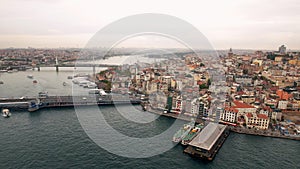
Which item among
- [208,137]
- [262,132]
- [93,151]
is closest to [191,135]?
[208,137]

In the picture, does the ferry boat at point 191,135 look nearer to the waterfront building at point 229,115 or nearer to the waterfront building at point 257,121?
the waterfront building at point 229,115

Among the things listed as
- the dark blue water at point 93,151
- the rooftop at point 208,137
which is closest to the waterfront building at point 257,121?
the dark blue water at point 93,151

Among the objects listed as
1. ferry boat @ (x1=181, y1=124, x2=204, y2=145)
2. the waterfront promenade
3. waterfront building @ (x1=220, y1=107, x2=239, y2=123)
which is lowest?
the waterfront promenade

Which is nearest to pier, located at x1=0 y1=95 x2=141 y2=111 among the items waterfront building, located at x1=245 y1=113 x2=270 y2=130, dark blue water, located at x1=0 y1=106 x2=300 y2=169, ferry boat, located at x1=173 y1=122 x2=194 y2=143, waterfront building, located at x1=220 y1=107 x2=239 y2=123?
dark blue water, located at x1=0 y1=106 x2=300 y2=169

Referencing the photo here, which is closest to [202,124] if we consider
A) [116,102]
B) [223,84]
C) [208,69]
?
[116,102]

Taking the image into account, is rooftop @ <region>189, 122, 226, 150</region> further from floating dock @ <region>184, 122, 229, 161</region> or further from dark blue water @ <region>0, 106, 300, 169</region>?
dark blue water @ <region>0, 106, 300, 169</region>

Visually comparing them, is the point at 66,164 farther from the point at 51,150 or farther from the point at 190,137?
the point at 190,137
